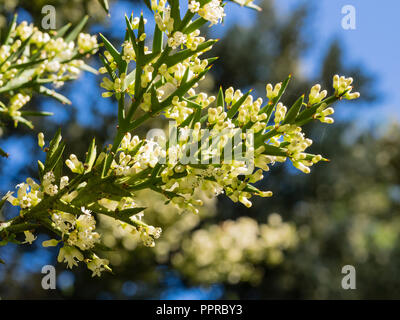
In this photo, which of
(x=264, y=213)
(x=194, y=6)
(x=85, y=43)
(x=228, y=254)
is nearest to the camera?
(x=194, y=6)

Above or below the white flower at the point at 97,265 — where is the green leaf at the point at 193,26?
above

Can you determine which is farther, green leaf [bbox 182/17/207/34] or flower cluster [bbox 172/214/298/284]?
flower cluster [bbox 172/214/298/284]

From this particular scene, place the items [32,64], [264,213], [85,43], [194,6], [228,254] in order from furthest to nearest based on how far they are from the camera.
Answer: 1. [264,213]
2. [228,254]
3. [85,43]
4. [32,64]
5. [194,6]

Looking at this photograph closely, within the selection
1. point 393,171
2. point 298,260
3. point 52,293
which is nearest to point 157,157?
point 52,293

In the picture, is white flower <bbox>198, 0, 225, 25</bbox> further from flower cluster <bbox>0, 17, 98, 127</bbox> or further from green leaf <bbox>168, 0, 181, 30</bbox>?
flower cluster <bbox>0, 17, 98, 127</bbox>

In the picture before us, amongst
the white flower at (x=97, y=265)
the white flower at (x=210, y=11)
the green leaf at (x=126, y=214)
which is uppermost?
the white flower at (x=210, y=11)

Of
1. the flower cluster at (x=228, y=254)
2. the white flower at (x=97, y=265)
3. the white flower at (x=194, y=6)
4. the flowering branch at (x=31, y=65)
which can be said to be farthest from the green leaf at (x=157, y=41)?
the flower cluster at (x=228, y=254)

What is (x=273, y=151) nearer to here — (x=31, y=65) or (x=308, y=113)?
(x=308, y=113)

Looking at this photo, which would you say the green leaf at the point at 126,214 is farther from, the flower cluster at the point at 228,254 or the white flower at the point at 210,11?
the flower cluster at the point at 228,254

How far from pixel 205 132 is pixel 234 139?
0.26 feet

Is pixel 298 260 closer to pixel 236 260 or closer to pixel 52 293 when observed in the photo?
pixel 236 260

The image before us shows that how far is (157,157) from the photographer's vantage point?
109cm

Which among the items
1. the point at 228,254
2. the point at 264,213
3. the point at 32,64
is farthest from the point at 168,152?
the point at 264,213

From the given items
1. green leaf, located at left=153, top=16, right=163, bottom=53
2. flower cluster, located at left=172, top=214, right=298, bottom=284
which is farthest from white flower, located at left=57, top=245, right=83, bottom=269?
flower cluster, located at left=172, top=214, right=298, bottom=284
